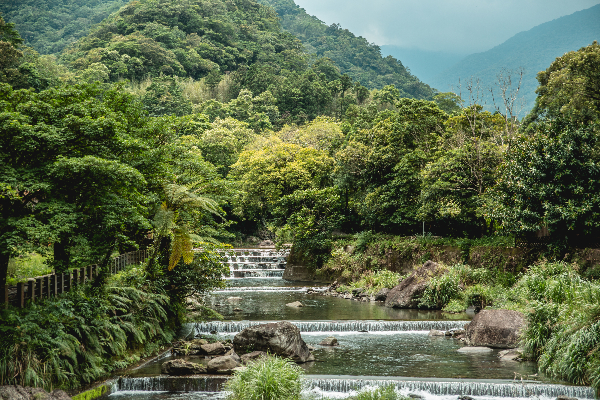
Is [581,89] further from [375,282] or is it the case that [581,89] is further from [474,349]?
[474,349]

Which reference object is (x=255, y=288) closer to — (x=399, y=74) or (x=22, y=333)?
(x=22, y=333)

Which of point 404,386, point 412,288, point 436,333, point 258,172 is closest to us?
point 404,386

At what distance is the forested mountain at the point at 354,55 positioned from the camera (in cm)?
11054

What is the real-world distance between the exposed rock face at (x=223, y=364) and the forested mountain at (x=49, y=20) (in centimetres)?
10350

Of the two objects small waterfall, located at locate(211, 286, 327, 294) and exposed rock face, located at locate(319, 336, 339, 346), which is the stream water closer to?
exposed rock face, located at locate(319, 336, 339, 346)

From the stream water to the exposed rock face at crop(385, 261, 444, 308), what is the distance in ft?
2.38

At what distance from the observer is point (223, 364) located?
12.6 metres

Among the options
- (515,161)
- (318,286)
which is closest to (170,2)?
(318,286)

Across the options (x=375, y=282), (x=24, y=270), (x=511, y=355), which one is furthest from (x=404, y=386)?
(x=375, y=282)

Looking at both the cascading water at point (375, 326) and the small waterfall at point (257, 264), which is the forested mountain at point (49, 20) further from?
the cascading water at point (375, 326)

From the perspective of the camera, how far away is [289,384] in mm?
9898

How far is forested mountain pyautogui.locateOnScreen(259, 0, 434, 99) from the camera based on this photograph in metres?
111

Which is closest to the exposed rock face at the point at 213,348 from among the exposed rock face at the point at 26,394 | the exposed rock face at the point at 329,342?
the exposed rock face at the point at 329,342

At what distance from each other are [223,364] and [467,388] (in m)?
5.90
